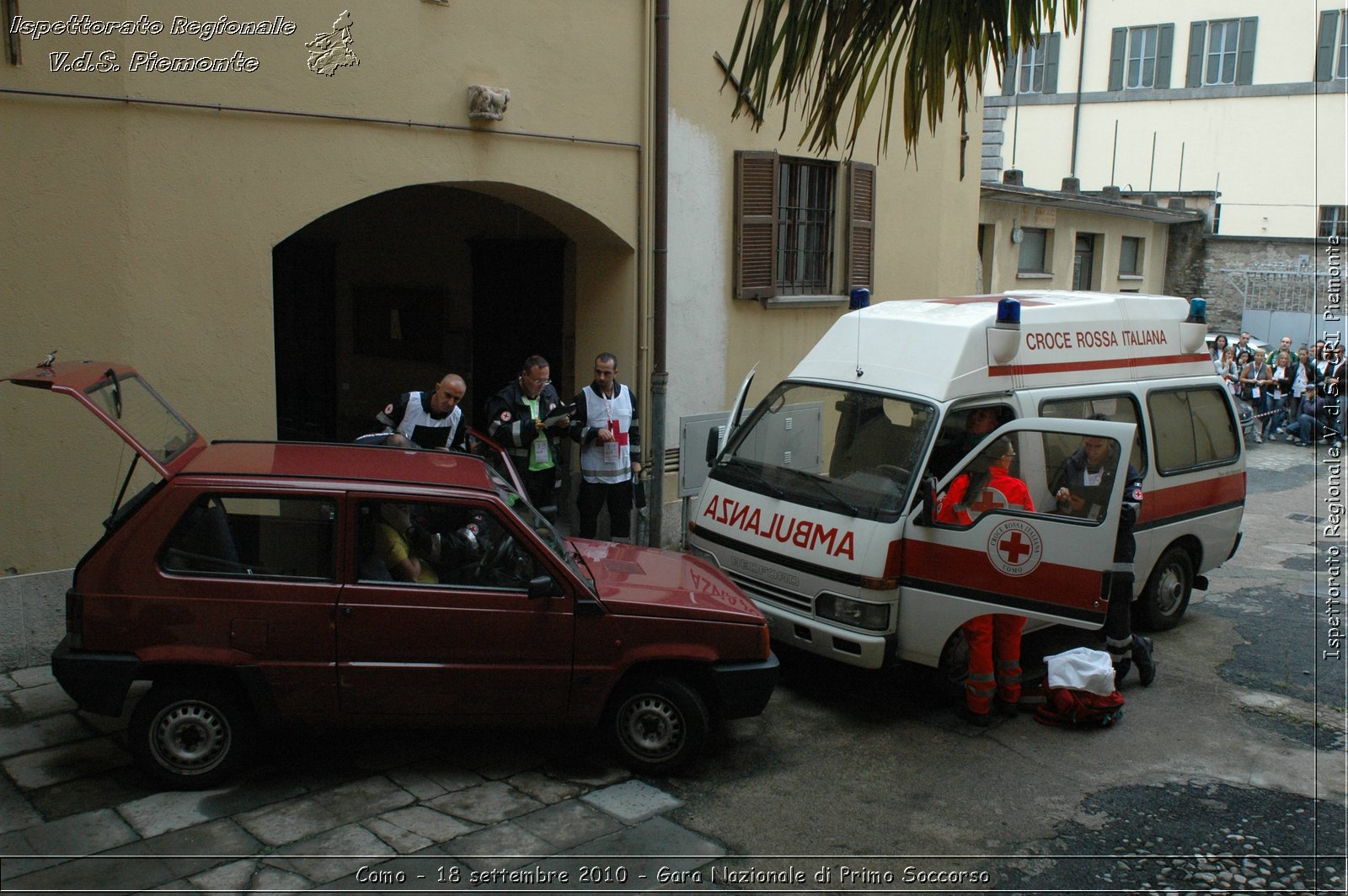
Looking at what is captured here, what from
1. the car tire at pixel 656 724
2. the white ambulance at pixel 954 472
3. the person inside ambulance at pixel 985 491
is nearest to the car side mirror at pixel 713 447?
the white ambulance at pixel 954 472

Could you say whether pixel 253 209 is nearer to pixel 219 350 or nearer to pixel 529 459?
pixel 219 350

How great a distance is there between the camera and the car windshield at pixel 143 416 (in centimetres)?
570

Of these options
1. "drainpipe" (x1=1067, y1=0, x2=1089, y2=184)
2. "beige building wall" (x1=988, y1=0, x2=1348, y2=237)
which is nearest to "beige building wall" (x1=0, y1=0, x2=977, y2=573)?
"beige building wall" (x1=988, y1=0, x2=1348, y2=237)

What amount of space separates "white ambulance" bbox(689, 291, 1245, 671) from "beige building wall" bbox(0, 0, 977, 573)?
2.92 m

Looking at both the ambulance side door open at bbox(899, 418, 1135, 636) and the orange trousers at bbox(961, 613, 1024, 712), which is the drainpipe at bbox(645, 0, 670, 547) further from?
the orange trousers at bbox(961, 613, 1024, 712)

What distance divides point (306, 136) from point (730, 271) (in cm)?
465

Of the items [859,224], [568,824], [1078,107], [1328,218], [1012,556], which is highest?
[1078,107]

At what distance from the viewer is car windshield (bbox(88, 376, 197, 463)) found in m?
5.70

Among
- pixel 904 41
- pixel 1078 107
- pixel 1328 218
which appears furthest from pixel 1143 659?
pixel 1078 107

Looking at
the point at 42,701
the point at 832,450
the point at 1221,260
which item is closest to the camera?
the point at 42,701

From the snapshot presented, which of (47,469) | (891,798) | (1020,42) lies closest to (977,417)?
(891,798)

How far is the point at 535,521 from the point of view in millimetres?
6348

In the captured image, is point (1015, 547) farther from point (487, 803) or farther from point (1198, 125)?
point (1198, 125)

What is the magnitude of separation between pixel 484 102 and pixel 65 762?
18.6ft
